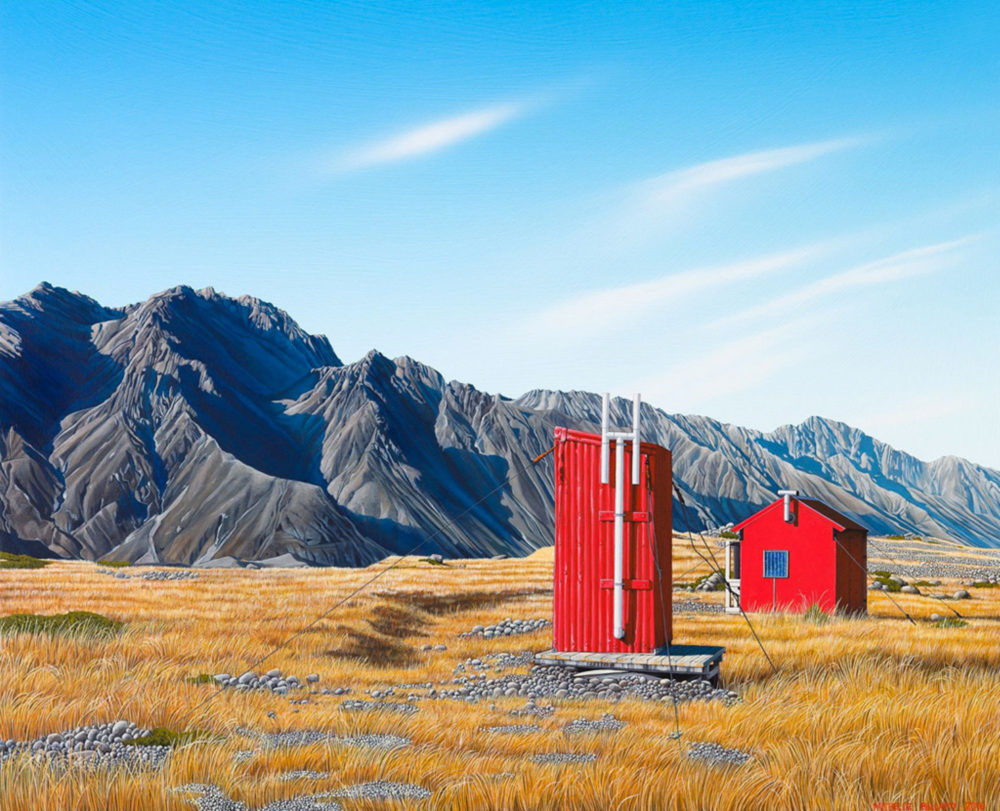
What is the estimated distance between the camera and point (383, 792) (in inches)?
278

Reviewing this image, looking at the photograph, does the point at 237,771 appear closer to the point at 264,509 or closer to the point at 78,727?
the point at 78,727

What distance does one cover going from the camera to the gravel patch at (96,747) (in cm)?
796

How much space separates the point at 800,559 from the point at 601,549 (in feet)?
42.7

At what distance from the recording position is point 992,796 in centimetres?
738

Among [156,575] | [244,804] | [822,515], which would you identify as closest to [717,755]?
[244,804]

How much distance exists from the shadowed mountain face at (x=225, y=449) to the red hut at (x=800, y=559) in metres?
75.3

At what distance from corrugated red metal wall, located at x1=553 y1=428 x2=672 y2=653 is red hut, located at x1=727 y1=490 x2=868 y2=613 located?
11.4 metres

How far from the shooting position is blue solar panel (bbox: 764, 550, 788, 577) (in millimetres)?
27094

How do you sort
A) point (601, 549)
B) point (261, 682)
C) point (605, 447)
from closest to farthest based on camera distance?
1. point (261, 682)
2. point (605, 447)
3. point (601, 549)

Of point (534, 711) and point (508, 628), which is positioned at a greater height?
point (534, 711)

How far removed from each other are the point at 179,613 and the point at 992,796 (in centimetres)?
1648

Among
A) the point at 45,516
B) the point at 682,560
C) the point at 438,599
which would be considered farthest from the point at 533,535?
the point at 438,599

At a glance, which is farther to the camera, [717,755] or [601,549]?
[601,549]

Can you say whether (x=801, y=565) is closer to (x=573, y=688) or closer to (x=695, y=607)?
(x=695, y=607)
